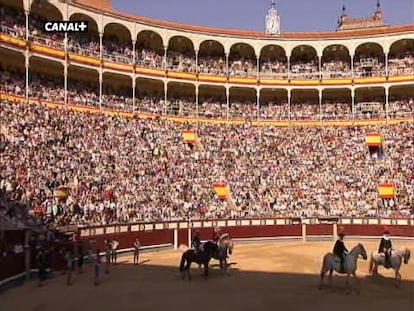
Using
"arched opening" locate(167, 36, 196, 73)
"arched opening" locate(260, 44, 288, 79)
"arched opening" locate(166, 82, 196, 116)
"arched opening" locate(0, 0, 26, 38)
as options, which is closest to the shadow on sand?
"arched opening" locate(0, 0, 26, 38)

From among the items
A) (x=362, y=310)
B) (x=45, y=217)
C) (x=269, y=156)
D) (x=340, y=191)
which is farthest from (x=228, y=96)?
(x=362, y=310)

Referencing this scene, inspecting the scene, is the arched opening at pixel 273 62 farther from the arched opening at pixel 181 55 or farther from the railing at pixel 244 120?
the arched opening at pixel 181 55

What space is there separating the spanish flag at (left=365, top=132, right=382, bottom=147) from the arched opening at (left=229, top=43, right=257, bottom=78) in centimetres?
1039

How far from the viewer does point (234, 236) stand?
84.1ft

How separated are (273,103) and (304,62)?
4.21 m

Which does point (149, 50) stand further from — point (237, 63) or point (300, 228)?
point (300, 228)

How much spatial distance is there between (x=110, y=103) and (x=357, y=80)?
1787 cm

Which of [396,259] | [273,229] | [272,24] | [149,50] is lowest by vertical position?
[273,229]

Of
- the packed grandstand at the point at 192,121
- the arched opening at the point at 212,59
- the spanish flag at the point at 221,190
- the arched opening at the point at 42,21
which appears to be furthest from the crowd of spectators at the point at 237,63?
the spanish flag at the point at 221,190

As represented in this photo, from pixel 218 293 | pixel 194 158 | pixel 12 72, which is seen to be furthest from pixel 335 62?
pixel 218 293

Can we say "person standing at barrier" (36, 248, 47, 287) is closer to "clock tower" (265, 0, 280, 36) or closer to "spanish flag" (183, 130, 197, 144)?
"spanish flag" (183, 130, 197, 144)

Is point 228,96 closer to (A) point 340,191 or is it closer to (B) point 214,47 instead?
(B) point 214,47

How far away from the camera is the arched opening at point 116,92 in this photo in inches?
1410

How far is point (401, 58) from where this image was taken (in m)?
40.2
